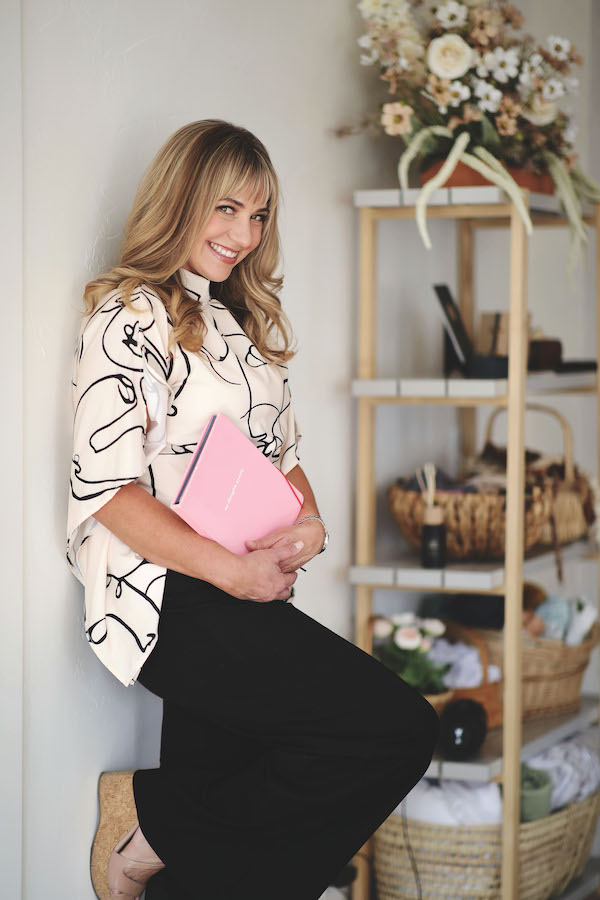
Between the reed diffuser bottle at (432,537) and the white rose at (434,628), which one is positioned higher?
the reed diffuser bottle at (432,537)

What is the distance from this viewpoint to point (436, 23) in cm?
258

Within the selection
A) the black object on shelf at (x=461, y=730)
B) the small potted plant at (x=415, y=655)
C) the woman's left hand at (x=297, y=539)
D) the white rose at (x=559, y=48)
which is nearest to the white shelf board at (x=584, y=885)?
the black object on shelf at (x=461, y=730)

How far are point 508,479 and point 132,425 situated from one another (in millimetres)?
1201

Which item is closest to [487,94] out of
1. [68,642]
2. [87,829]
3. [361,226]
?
[361,226]

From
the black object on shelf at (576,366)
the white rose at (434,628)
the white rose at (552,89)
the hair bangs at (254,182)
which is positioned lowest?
the white rose at (434,628)

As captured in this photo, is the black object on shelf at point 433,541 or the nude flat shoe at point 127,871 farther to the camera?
the black object on shelf at point 433,541

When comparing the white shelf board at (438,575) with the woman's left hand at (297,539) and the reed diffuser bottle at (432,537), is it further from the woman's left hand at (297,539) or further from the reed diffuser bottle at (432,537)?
the woman's left hand at (297,539)

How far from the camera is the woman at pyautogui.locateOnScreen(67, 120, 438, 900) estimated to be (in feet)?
5.37

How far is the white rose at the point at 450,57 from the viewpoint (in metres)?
2.45

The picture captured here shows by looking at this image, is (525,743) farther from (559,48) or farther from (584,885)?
(559,48)

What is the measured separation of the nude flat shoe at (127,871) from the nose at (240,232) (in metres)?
1.02

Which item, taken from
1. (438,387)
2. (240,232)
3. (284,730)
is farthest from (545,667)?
(240,232)

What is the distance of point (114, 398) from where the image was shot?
1.59 m

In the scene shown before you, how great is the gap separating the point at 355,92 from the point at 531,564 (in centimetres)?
126
